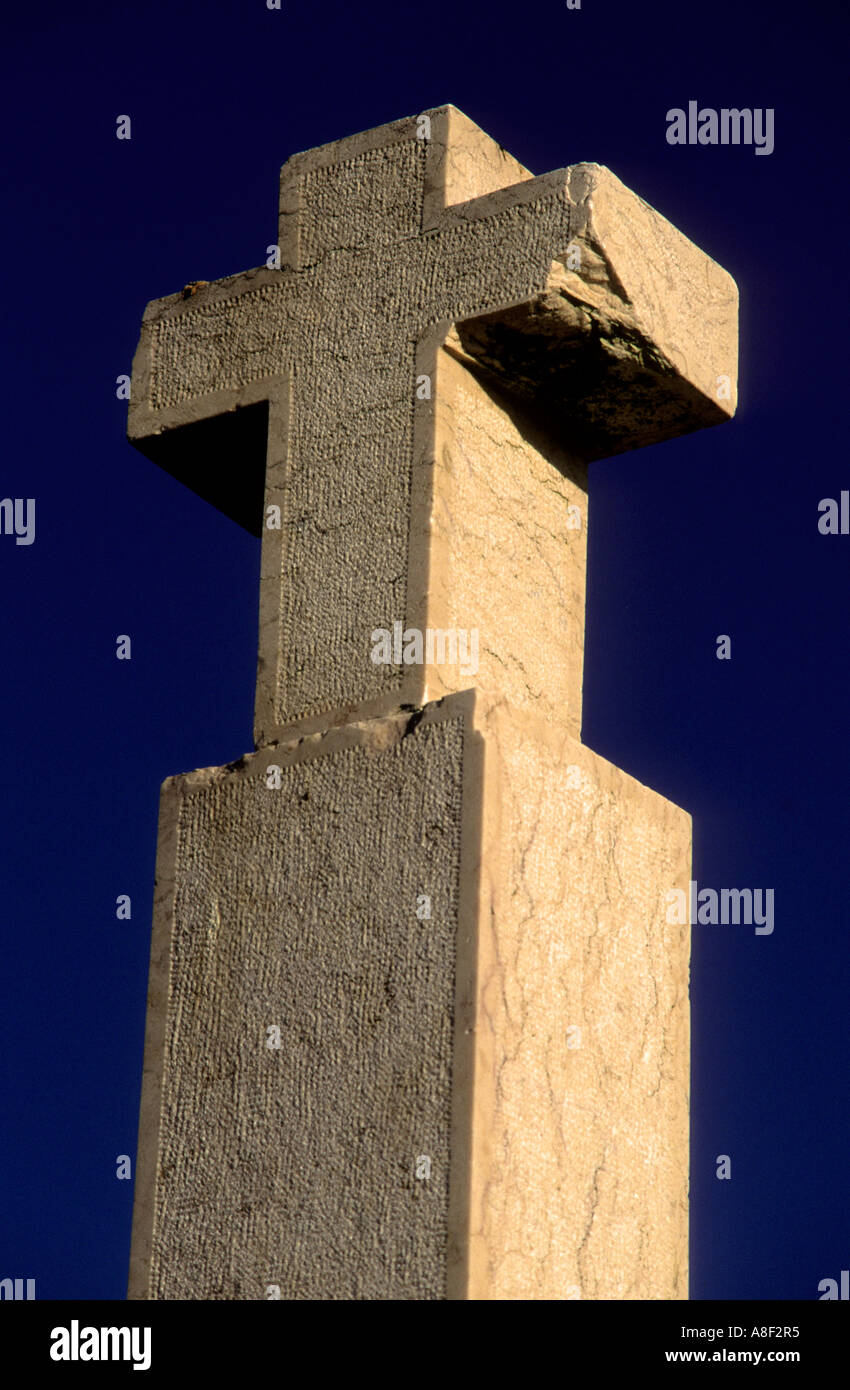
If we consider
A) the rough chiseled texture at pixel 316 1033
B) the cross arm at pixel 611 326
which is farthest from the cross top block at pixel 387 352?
the rough chiseled texture at pixel 316 1033

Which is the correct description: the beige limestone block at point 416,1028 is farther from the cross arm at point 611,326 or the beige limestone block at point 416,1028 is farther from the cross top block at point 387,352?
the cross arm at point 611,326

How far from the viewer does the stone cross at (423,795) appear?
3752 mm

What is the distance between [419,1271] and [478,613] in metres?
1.35

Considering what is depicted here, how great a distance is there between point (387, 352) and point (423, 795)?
1.05 m

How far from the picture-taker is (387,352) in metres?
4.43

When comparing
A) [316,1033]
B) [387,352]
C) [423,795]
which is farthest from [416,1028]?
[387,352]

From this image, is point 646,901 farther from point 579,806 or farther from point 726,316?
point 726,316

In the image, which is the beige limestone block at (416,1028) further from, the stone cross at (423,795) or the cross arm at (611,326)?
the cross arm at (611,326)

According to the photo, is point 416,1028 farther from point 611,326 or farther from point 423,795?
point 611,326

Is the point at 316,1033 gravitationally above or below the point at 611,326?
below

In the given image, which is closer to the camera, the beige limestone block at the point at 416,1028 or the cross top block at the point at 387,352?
the beige limestone block at the point at 416,1028

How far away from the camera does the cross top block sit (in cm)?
429

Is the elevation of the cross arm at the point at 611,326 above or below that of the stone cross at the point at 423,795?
above

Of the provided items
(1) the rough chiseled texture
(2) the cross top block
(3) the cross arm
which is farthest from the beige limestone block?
(3) the cross arm
